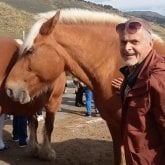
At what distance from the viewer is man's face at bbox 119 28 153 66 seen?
244 cm

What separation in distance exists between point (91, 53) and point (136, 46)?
2020mm

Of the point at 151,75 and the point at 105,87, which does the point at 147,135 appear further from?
the point at 105,87

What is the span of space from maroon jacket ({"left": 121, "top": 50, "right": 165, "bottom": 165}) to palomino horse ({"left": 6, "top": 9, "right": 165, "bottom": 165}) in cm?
191

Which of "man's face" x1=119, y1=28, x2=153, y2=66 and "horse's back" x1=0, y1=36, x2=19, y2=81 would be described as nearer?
"man's face" x1=119, y1=28, x2=153, y2=66

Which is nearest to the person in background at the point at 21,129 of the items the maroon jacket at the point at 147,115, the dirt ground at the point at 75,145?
the dirt ground at the point at 75,145

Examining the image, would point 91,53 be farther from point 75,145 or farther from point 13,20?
point 13,20

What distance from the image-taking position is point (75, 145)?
735 cm

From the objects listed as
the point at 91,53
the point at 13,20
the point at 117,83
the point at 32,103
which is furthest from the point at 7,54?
the point at 13,20

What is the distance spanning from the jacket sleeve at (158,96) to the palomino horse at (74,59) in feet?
6.57

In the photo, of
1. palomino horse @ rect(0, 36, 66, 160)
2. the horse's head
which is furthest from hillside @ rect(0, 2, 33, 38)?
the horse's head

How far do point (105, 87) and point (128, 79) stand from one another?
187 centimetres

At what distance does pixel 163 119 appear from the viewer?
236 cm

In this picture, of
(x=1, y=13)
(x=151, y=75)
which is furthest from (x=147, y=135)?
(x=1, y=13)

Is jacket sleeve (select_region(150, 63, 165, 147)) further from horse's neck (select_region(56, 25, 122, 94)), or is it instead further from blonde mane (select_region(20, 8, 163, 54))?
blonde mane (select_region(20, 8, 163, 54))
